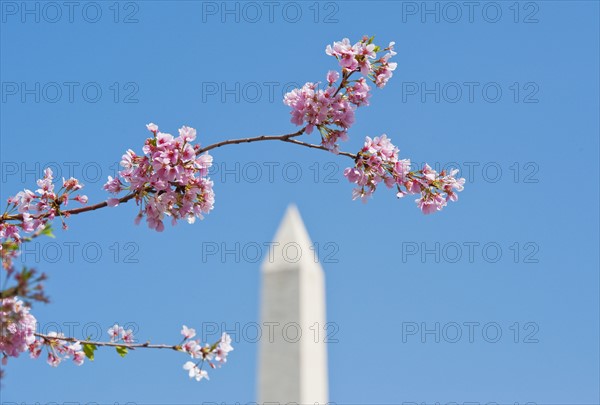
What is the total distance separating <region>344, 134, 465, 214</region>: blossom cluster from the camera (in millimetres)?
3914

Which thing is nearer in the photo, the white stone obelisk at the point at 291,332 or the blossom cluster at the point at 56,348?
the blossom cluster at the point at 56,348

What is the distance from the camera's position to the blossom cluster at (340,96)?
3.76m

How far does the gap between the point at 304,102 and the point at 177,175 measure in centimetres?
61

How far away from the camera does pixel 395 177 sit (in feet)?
13.0

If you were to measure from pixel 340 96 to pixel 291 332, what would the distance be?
17.6 m

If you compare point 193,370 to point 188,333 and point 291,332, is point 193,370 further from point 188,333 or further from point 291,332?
point 291,332

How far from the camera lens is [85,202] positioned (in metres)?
3.75

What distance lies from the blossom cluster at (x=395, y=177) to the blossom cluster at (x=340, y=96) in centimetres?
17

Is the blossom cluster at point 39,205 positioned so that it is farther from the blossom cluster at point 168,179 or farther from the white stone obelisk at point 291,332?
the white stone obelisk at point 291,332

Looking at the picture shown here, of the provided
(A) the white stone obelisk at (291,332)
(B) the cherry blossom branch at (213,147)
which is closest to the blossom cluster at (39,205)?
(B) the cherry blossom branch at (213,147)

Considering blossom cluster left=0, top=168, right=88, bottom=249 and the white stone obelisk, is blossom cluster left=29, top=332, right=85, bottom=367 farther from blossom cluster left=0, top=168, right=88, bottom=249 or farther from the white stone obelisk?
the white stone obelisk

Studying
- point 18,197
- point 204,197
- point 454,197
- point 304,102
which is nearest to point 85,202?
point 18,197

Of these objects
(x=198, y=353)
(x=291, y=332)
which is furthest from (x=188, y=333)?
(x=291, y=332)

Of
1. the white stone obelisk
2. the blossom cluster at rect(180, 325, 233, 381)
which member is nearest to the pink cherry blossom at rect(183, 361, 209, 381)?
the blossom cluster at rect(180, 325, 233, 381)
